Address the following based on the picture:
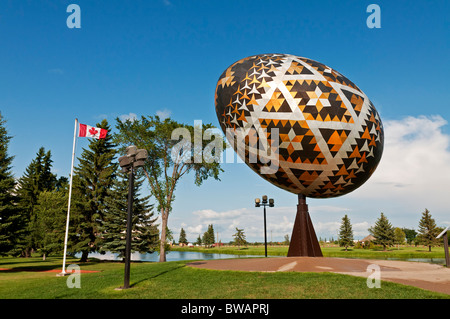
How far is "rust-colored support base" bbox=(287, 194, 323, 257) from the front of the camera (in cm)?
1977

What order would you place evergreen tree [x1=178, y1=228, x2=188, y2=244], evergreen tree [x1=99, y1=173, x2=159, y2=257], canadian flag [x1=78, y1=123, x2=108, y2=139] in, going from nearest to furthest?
1. canadian flag [x1=78, y1=123, x2=108, y2=139]
2. evergreen tree [x1=99, y1=173, x2=159, y2=257]
3. evergreen tree [x1=178, y1=228, x2=188, y2=244]

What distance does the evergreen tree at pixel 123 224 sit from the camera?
94.4ft

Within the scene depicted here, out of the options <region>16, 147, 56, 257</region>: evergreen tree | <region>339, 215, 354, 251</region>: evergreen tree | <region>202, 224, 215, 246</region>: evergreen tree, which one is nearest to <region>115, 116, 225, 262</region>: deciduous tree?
<region>16, 147, 56, 257</region>: evergreen tree

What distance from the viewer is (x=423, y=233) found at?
2148 inches

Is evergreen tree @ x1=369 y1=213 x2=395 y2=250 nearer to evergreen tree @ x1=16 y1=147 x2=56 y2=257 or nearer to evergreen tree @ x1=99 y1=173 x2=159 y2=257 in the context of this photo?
evergreen tree @ x1=99 y1=173 x2=159 y2=257

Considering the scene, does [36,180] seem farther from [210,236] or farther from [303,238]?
[210,236]

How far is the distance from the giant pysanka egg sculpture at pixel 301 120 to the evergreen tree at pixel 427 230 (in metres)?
45.8

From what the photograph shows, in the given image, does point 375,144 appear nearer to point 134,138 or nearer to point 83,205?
point 134,138

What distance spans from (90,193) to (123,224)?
241 inches

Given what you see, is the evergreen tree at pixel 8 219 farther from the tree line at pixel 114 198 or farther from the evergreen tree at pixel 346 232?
the evergreen tree at pixel 346 232

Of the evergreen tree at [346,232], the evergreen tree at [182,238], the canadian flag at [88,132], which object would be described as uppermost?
the canadian flag at [88,132]

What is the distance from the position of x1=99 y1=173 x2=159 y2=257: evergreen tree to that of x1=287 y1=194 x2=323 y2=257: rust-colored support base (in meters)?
16.0

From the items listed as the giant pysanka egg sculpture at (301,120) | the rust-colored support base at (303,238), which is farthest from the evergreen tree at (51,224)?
the rust-colored support base at (303,238)
